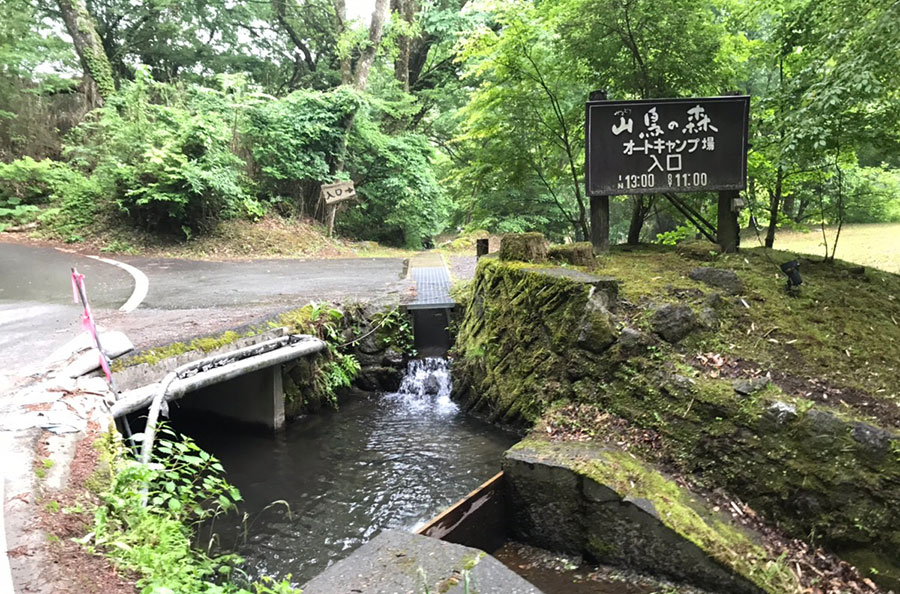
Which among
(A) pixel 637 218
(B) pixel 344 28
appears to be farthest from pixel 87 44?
(A) pixel 637 218

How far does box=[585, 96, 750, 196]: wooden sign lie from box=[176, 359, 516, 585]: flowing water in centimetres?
395

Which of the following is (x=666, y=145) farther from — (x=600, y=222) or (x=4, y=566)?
(x=4, y=566)

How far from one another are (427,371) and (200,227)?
392 inches

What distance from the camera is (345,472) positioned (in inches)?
237

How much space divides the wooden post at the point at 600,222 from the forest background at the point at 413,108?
1.59m

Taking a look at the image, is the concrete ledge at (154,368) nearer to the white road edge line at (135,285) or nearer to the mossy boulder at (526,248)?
the white road edge line at (135,285)

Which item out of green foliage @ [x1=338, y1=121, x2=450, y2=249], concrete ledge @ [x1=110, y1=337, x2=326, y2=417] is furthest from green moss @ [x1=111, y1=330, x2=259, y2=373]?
green foliage @ [x1=338, y1=121, x2=450, y2=249]

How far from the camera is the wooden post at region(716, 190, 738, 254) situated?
24.1 ft

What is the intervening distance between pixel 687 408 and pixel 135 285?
9.65 meters

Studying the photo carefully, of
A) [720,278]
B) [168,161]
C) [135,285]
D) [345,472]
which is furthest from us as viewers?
[168,161]

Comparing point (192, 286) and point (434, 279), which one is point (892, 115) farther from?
point (192, 286)

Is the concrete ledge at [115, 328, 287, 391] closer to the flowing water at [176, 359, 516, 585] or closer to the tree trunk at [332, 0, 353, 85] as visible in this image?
the flowing water at [176, 359, 516, 585]

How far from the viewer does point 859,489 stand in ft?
12.4

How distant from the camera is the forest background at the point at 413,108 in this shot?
6719 millimetres
